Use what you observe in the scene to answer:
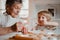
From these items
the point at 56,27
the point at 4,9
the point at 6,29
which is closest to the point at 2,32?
the point at 6,29

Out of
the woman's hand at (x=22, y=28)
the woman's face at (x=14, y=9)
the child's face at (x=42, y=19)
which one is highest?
the woman's face at (x=14, y=9)

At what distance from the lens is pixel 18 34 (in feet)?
3.37

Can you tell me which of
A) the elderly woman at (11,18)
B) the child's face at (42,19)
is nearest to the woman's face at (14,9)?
the elderly woman at (11,18)

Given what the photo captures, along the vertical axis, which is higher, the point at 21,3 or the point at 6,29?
the point at 21,3

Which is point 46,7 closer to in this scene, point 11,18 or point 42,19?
point 42,19

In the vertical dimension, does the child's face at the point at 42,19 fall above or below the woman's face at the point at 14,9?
below

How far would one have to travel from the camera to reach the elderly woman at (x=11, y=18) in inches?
40.7

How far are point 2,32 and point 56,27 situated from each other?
399 mm

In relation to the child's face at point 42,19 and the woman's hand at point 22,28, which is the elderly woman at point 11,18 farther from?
the child's face at point 42,19

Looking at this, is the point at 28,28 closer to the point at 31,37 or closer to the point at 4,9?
the point at 31,37

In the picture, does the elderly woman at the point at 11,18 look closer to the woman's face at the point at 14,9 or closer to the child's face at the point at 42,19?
the woman's face at the point at 14,9

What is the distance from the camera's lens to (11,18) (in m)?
1.04

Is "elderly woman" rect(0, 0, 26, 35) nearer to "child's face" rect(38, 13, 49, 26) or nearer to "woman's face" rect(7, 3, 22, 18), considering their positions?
"woman's face" rect(7, 3, 22, 18)

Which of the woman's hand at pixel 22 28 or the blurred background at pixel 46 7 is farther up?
the blurred background at pixel 46 7
